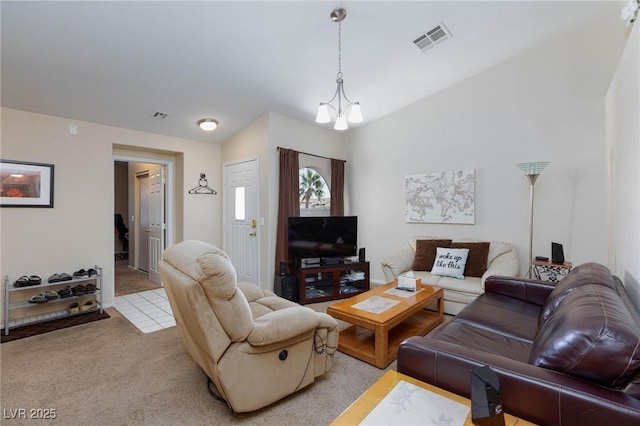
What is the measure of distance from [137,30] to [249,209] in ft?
8.50

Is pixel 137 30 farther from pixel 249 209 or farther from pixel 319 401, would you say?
pixel 319 401

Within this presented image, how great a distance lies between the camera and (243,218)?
4664 mm

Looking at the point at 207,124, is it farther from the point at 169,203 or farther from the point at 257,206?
the point at 169,203

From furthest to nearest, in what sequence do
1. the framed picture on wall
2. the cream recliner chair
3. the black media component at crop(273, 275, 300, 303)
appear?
the black media component at crop(273, 275, 300, 303) → the framed picture on wall → the cream recliner chair

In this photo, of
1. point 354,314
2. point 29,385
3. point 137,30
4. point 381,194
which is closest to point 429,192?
point 381,194

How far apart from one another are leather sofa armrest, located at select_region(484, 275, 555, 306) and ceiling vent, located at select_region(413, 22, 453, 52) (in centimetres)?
252

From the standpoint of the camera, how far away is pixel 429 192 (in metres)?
4.39

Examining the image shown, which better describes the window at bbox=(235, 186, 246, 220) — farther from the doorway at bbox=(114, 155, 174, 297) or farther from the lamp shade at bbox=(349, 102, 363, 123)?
the lamp shade at bbox=(349, 102, 363, 123)

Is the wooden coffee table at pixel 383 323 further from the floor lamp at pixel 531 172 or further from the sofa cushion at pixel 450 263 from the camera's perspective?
the floor lamp at pixel 531 172

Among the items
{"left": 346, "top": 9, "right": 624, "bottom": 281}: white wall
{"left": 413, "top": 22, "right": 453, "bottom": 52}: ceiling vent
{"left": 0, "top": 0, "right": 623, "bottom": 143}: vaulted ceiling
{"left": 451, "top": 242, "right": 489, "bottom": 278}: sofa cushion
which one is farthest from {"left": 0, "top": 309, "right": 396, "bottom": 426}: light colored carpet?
{"left": 413, "top": 22, "right": 453, "bottom": 52}: ceiling vent

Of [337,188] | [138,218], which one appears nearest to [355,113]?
[337,188]

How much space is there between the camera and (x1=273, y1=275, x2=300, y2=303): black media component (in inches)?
155

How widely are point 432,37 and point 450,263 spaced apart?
8.54 ft

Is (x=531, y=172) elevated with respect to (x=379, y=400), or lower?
elevated
